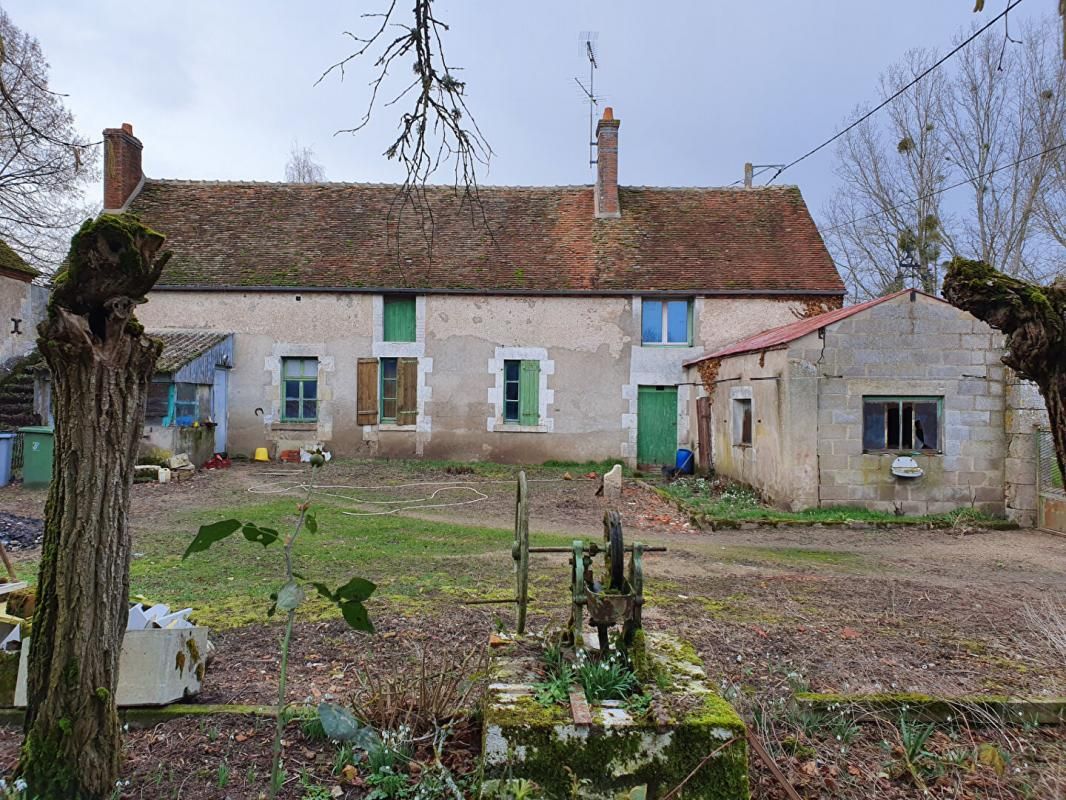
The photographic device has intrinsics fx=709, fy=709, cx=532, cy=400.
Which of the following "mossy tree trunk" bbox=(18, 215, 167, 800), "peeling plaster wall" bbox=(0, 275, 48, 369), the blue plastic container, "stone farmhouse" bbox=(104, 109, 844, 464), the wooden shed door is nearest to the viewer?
"mossy tree trunk" bbox=(18, 215, 167, 800)

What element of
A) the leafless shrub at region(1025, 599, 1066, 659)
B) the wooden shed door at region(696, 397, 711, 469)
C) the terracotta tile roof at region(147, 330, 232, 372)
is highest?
the terracotta tile roof at region(147, 330, 232, 372)

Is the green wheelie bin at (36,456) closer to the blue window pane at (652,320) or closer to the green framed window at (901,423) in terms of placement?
the blue window pane at (652,320)

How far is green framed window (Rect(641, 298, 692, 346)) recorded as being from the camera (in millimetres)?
16781

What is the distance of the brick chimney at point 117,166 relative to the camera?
57.1ft

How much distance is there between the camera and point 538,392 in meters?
16.8

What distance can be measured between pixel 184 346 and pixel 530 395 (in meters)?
7.76

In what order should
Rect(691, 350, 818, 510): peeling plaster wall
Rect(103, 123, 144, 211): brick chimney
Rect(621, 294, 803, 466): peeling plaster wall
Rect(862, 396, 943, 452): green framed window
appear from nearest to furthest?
Rect(691, 350, 818, 510): peeling plaster wall
Rect(862, 396, 943, 452): green framed window
Rect(621, 294, 803, 466): peeling plaster wall
Rect(103, 123, 144, 211): brick chimney

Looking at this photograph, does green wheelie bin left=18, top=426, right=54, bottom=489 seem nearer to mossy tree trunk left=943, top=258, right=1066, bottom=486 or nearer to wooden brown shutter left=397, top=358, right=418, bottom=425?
wooden brown shutter left=397, top=358, right=418, bottom=425

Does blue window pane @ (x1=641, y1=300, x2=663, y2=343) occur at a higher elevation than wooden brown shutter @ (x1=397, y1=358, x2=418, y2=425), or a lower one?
higher

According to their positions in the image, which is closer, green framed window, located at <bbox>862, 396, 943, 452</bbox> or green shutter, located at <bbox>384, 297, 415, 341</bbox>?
green framed window, located at <bbox>862, 396, 943, 452</bbox>

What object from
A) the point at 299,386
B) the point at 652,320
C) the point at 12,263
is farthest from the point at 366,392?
the point at 12,263

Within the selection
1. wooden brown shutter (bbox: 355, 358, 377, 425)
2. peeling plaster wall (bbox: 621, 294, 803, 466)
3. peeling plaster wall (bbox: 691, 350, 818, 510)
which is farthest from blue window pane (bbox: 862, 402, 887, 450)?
wooden brown shutter (bbox: 355, 358, 377, 425)

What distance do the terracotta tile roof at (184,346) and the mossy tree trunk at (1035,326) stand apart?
1431 centimetres

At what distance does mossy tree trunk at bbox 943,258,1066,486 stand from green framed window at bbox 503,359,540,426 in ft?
44.9
